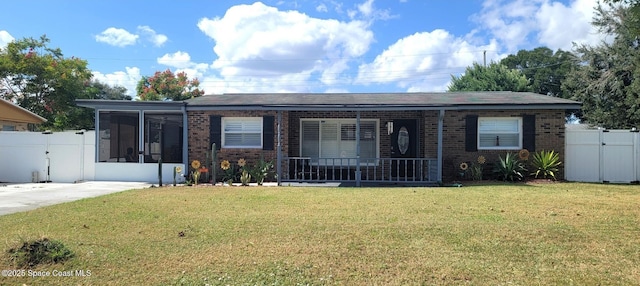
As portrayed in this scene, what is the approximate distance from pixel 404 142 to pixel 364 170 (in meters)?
1.63

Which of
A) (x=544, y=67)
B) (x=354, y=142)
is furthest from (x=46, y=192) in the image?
(x=544, y=67)

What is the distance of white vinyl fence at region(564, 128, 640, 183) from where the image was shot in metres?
12.8

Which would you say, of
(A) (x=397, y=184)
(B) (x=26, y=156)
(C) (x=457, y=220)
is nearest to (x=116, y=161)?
(B) (x=26, y=156)

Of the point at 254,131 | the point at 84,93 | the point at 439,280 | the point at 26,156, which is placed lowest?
the point at 439,280

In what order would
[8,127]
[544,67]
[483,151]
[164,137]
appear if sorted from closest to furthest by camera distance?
[483,151], [164,137], [8,127], [544,67]

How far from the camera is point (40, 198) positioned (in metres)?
9.70

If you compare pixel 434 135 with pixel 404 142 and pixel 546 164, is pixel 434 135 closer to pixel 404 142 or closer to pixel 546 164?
pixel 404 142

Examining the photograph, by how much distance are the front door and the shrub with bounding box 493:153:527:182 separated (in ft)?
8.67

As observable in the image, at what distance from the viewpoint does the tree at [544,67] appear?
4269 centimetres

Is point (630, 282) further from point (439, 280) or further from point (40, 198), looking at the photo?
point (40, 198)

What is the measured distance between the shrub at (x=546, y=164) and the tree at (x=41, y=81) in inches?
949

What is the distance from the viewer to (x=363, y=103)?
12.7 meters

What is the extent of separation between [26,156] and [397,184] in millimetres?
11698

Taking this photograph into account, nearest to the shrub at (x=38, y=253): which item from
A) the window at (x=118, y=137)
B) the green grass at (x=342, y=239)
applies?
the green grass at (x=342, y=239)
